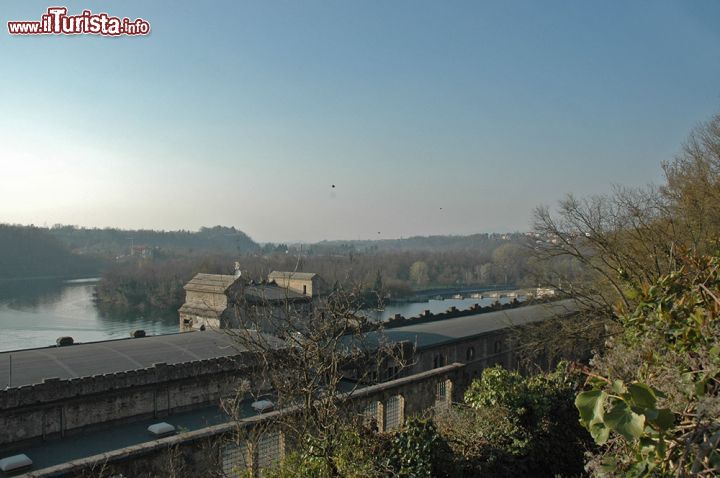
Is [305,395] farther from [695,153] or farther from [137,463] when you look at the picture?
[695,153]

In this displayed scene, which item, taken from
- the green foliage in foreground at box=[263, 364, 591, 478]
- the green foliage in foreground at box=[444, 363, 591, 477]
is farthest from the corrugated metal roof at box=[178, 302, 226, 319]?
the green foliage in foreground at box=[444, 363, 591, 477]

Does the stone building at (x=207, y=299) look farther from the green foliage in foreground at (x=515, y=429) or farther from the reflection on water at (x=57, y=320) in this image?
the green foliage in foreground at (x=515, y=429)

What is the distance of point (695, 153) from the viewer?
1639 cm

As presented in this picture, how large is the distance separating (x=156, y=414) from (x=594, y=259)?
1385 centimetres

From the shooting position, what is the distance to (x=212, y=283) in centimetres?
2775

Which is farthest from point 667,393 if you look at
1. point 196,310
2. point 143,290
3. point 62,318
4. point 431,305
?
point 431,305

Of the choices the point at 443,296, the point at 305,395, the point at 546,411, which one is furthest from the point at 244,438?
the point at 443,296

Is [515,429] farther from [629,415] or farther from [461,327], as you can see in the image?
[461,327]

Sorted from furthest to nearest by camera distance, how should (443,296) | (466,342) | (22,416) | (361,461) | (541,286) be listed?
(443,296) < (466,342) < (541,286) < (22,416) < (361,461)

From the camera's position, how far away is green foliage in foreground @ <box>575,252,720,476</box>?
2.23 metres

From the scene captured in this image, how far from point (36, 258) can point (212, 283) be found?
3197 inches

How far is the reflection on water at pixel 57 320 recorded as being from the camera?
39844 millimetres

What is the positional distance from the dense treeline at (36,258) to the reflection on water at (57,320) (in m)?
17.0

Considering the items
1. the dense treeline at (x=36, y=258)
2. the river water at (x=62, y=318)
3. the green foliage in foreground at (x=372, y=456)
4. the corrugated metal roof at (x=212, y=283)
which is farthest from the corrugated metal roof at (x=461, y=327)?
the dense treeline at (x=36, y=258)
